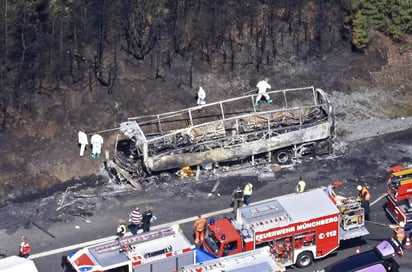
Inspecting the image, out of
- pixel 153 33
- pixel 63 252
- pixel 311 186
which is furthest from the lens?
pixel 153 33

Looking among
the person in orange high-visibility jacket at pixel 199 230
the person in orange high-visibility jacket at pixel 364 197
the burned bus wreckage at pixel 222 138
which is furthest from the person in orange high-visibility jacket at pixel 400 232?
the person in orange high-visibility jacket at pixel 199 230

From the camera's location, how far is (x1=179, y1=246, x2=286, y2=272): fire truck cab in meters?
32.7

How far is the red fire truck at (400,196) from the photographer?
38000 mm

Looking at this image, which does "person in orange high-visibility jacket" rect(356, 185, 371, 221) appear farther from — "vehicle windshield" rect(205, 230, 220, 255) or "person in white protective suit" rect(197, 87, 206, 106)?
"person in white protective suit" rect(197, 87, 206, 106)

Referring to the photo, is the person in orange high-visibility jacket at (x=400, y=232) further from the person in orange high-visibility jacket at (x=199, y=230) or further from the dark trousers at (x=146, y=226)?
the dark trousers at (x=146, y=226)

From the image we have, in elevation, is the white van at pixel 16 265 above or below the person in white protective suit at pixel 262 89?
below

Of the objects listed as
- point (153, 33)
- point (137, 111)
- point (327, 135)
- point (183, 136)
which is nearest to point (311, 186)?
point (327, 135)

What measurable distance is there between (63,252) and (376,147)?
1569 cm

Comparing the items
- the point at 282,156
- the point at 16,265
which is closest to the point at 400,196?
the point at 282,156

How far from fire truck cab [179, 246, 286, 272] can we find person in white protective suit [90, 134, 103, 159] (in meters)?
11.5

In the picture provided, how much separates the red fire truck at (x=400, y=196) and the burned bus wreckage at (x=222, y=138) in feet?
17.0

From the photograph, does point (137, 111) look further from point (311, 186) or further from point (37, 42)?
point (311, 186)

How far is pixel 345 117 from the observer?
155 ft

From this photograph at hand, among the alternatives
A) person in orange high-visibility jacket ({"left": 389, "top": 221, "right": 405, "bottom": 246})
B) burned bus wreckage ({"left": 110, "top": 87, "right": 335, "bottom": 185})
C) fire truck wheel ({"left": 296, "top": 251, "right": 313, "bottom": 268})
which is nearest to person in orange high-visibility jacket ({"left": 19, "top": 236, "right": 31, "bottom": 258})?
burned bus wreckage ({"left": 110, "top": 87, "right": 335, "bottom": 185})
